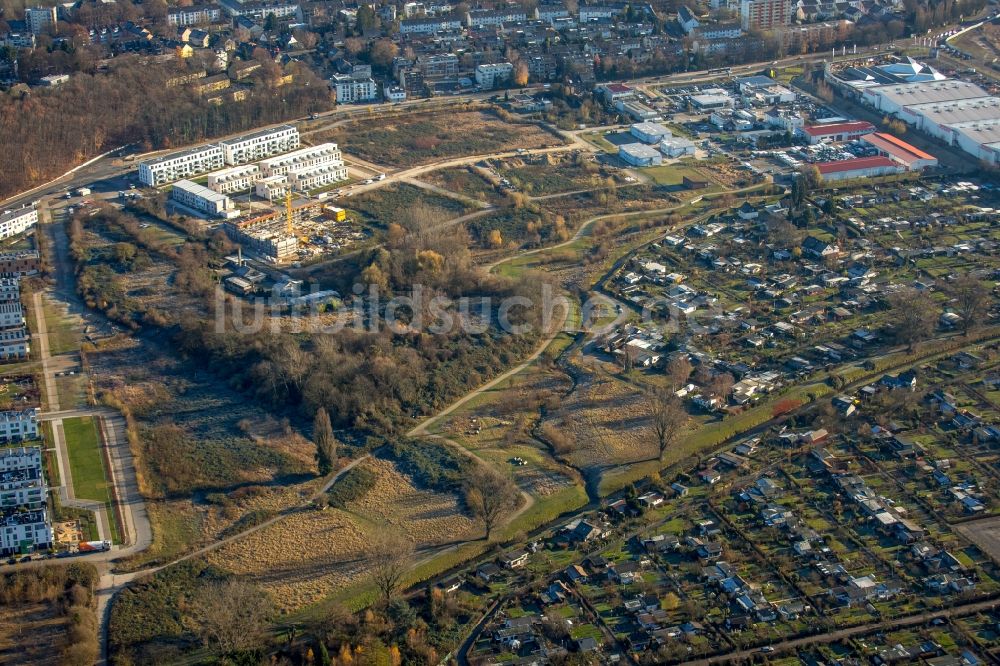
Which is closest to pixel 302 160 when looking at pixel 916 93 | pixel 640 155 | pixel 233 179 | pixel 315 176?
pixel 315 176

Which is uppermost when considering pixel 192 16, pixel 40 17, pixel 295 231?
pixel 40 17

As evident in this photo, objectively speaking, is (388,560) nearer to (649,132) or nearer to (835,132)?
(649,132)

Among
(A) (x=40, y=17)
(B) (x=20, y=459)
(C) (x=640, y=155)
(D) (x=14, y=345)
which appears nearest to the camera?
(B) (x=20, y=459)

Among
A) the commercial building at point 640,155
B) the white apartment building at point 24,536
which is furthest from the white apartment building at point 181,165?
the white apartment building at point 24,536

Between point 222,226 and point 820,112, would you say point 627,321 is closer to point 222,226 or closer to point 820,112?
point 222,226

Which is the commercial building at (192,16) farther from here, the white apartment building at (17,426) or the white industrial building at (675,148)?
the white apartment building at (17,426)

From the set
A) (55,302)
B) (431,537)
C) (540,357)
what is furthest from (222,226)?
(431,537)

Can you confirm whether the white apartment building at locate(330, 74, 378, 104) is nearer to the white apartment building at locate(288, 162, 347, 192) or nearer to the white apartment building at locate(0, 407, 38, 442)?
the white apartment building at locate(288, 162, 347, 192)
